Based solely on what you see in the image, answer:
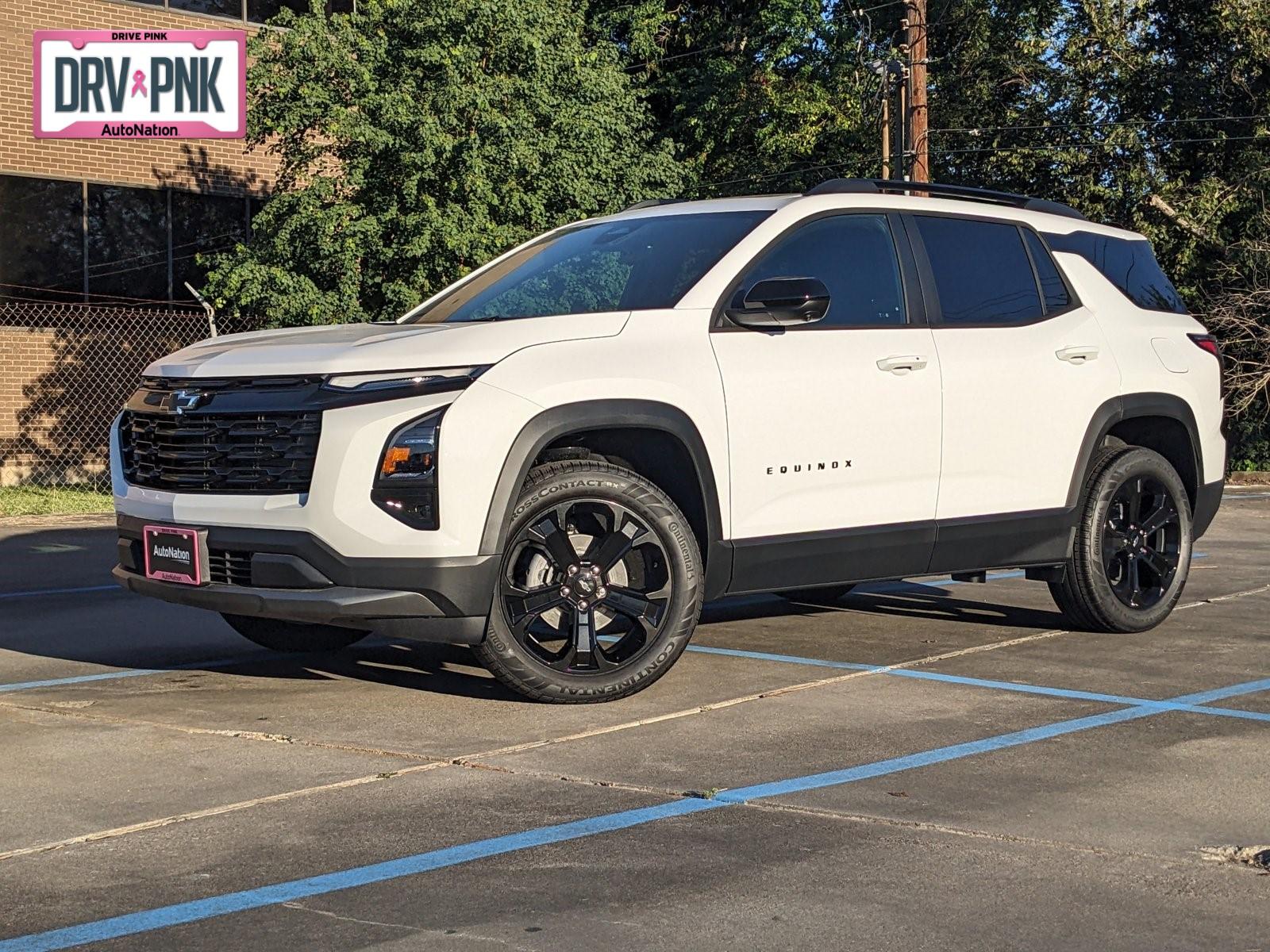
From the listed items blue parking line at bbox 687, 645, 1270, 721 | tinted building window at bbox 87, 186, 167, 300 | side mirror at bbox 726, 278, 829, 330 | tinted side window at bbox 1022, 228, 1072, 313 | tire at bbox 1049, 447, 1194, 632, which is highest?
tinted building window at bbox 87, 186, 167, 300

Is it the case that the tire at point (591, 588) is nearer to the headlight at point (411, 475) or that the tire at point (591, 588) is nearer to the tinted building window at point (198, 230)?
the headlight at point (411, 475)

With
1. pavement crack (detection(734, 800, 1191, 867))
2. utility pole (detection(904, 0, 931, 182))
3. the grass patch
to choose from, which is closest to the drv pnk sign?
the grass patch

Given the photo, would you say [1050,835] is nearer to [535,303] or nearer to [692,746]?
[692,746]

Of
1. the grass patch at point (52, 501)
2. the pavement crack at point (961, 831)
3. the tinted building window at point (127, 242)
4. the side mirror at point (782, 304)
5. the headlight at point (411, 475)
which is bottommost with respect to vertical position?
the grass patch at point (52, 501)

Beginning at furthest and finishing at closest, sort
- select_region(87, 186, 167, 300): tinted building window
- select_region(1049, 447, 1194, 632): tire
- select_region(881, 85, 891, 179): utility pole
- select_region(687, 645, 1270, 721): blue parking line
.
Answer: select_region(881, 85, 891, 179): utility pole → select_region(87, 186, 167, 300): tinted building window → select_region(1049, 447, 1194, 632): tire → select_region(687, 645, 1270, 721): blue parking line

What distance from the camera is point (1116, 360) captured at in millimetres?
8312

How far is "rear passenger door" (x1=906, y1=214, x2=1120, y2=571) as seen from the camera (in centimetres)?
762

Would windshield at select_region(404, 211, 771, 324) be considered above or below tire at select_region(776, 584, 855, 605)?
above

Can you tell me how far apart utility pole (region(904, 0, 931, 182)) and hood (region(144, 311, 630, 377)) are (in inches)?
730

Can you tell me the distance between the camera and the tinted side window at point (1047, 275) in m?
8.24

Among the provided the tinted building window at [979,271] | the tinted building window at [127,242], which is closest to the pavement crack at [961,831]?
the tinted building window at [979,271]

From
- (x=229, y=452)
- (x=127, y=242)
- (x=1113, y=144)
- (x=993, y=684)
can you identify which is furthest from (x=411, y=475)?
(x=1113, y=144)

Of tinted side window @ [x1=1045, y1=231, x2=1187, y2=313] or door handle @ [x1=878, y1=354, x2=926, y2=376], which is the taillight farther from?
door handle @ [x1=878, y1=354, x2=926, y2=376]

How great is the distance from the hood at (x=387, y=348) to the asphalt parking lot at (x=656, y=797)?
132 centimetres
